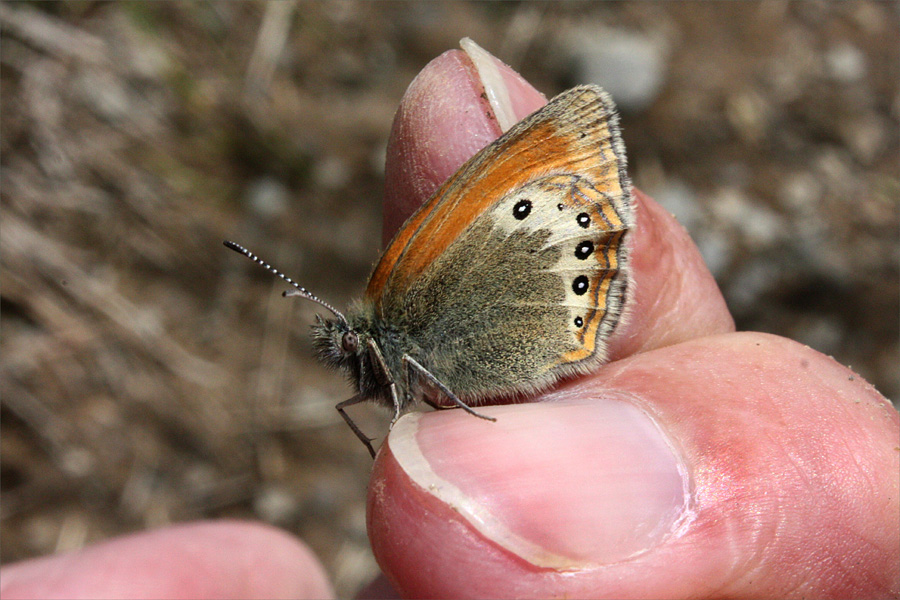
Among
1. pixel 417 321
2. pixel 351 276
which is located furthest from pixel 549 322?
pixel 351 276

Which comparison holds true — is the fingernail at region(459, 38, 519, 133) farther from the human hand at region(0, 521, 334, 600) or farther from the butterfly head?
the human hand at region(0, 521, 334, 600)

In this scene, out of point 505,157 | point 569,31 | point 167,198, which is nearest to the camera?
point 505,157

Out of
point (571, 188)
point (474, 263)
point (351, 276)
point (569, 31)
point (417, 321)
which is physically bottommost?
point (351, 276)

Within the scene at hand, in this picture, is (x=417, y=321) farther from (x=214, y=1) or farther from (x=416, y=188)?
(x=214, y=1)

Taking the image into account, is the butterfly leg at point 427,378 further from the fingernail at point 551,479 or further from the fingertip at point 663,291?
the fingertip at point 663,291

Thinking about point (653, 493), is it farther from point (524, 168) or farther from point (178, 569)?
point (178, 569)

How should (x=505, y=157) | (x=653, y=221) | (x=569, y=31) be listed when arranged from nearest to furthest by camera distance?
(x=505, y=157)
(x=653, y=221)
(x=569, y=31)
